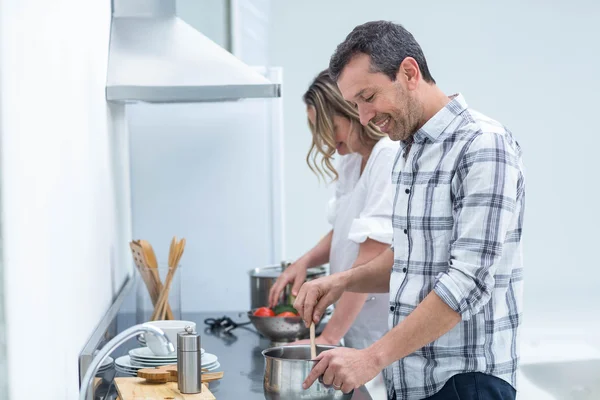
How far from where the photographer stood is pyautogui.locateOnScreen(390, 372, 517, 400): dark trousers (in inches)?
50.4

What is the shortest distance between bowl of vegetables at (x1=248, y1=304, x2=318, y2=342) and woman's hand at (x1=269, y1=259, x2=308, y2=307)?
7cm

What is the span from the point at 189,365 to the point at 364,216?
679 millimetres

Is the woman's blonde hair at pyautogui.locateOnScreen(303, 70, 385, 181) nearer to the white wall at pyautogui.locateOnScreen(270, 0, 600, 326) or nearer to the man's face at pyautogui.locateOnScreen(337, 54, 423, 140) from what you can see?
the man's face at pyautogui.locateOnScreen(337, 54, 423, 140)

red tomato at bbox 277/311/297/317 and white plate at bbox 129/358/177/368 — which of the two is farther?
red tomato at bbox 277/311/297/317

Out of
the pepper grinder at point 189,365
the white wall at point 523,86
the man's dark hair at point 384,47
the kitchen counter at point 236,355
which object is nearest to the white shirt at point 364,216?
the kitchen counter at point 236,355

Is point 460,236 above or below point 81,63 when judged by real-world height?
below

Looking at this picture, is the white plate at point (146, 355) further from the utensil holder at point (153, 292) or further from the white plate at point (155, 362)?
the utensil holder at point (153, 292)

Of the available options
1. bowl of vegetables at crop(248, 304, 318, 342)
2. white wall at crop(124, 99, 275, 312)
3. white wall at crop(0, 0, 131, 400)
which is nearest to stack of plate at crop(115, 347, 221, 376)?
white wall at crop(0, 0, 131, 400)

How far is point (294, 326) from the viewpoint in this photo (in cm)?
191

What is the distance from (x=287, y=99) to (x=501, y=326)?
2.04m

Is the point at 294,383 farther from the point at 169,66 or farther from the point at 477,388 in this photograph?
the point at 169,66

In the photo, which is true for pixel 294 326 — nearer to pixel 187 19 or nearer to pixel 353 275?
pixel 353 275

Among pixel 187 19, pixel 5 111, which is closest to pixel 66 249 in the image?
pixel 5 111

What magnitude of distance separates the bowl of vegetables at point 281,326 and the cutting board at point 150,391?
1.77 feet
